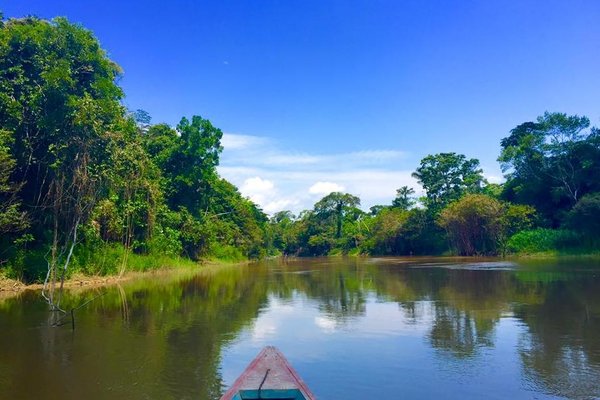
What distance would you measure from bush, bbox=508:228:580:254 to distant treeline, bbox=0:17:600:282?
98 mm

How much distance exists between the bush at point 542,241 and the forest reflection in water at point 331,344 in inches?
927

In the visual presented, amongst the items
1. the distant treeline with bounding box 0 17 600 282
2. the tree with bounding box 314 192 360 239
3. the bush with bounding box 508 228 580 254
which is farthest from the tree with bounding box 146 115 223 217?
the tree with bounding box 314 192 360 239

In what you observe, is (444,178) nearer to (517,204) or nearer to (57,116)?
(517,204)

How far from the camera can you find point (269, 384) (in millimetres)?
4203

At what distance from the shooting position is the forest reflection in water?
558 cm

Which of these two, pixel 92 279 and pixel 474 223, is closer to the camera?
pixel 92 279

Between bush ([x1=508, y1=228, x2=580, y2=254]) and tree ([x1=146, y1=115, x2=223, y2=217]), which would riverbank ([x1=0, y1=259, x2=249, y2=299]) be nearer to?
tree ([x1=146, y1=115, x2=223, y2=217])

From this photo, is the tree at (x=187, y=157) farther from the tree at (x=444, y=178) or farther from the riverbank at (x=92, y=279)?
the tree at (x=444, y=178)

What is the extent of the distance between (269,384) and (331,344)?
3.76m

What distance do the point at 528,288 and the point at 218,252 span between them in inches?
1154

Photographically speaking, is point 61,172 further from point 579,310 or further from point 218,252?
point 218,252

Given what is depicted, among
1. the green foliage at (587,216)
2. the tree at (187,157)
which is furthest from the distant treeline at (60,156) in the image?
the green foliage at (587,216)

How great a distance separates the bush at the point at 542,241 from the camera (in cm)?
3425

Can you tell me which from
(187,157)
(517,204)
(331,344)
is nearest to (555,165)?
(517,204)
